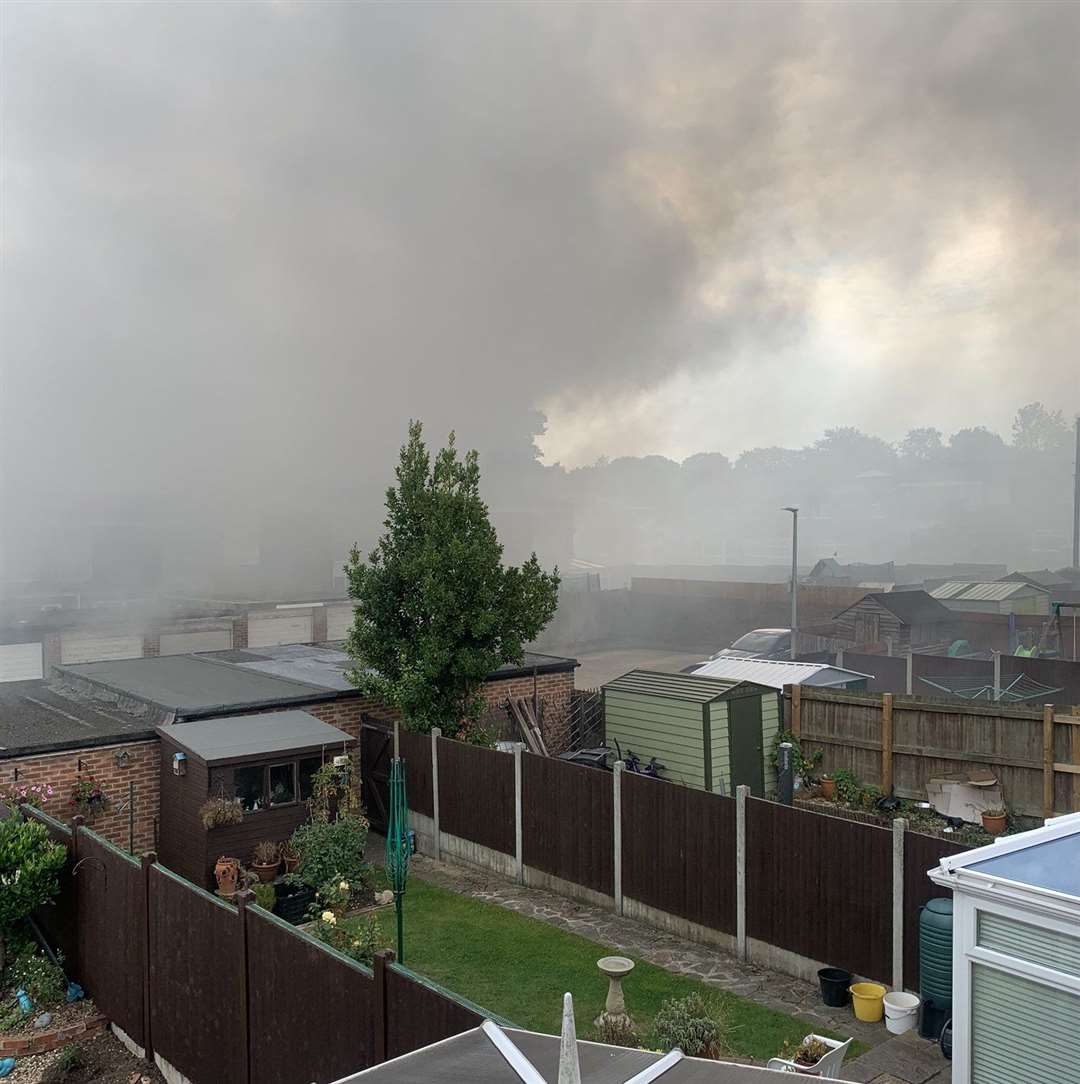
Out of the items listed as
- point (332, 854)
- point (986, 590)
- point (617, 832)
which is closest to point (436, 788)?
point (332, 854)

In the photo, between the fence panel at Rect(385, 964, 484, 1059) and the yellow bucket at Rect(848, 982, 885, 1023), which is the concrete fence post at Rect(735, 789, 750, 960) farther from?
the fence panel at Rect(385, 964, 484, 1059)

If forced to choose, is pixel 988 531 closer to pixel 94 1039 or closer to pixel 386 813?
pixel 386 813

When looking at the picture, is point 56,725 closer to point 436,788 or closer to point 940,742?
point 436,788

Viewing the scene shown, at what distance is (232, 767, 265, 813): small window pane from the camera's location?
11.9 m

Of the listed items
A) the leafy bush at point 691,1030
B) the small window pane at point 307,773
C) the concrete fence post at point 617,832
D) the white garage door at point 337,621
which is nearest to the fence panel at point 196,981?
the leafy bush at point 691,1030

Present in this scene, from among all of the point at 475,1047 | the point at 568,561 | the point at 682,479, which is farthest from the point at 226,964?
the point at 682,479

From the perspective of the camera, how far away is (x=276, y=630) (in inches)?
1252

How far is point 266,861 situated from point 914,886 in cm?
746

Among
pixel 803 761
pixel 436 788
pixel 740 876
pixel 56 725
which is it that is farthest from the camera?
pixel 803 761

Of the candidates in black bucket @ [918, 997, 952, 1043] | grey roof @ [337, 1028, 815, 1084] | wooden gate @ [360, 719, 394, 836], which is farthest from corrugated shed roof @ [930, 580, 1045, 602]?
grey roof @ [337, 1028, 815, 1084]

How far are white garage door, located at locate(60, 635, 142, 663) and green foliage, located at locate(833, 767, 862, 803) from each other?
19.8 metres

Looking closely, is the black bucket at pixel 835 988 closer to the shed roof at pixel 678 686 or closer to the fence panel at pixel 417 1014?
the fence panel at pixel 417 1014

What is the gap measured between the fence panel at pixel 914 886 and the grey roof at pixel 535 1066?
4.83 metres

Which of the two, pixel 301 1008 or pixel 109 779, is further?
pixel 109 779
